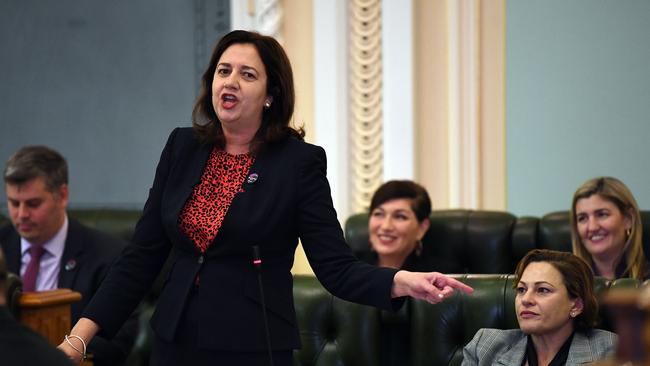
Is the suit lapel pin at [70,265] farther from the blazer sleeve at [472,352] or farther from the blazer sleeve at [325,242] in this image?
the blazer sleeve at [325,242]

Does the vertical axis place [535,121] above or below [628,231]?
above

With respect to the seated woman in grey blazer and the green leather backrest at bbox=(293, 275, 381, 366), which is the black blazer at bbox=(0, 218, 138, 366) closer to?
the green leather backrest at bbox=(293, 275, 381, 366)

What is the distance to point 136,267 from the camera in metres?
2.40

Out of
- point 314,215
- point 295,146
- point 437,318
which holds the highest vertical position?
point 295,146

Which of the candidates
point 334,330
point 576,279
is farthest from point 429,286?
point 334,330

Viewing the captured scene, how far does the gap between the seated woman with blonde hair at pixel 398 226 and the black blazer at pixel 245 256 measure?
2.16 meters

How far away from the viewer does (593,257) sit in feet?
13.8

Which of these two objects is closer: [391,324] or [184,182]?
[184,182]

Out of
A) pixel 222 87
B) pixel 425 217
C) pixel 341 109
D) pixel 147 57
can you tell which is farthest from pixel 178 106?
pixel 222 87

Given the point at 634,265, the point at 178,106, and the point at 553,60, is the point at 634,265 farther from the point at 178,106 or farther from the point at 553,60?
the point at 178,106

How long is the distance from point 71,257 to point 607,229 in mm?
2099

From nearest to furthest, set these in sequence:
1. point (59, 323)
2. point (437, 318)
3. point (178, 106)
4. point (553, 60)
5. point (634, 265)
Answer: point (59, 323), point (437, 318), point (634, 265), point (553, 60), point (178, 106)

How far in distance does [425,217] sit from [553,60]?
1.03 m

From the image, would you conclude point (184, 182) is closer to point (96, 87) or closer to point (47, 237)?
point (47, 237)
